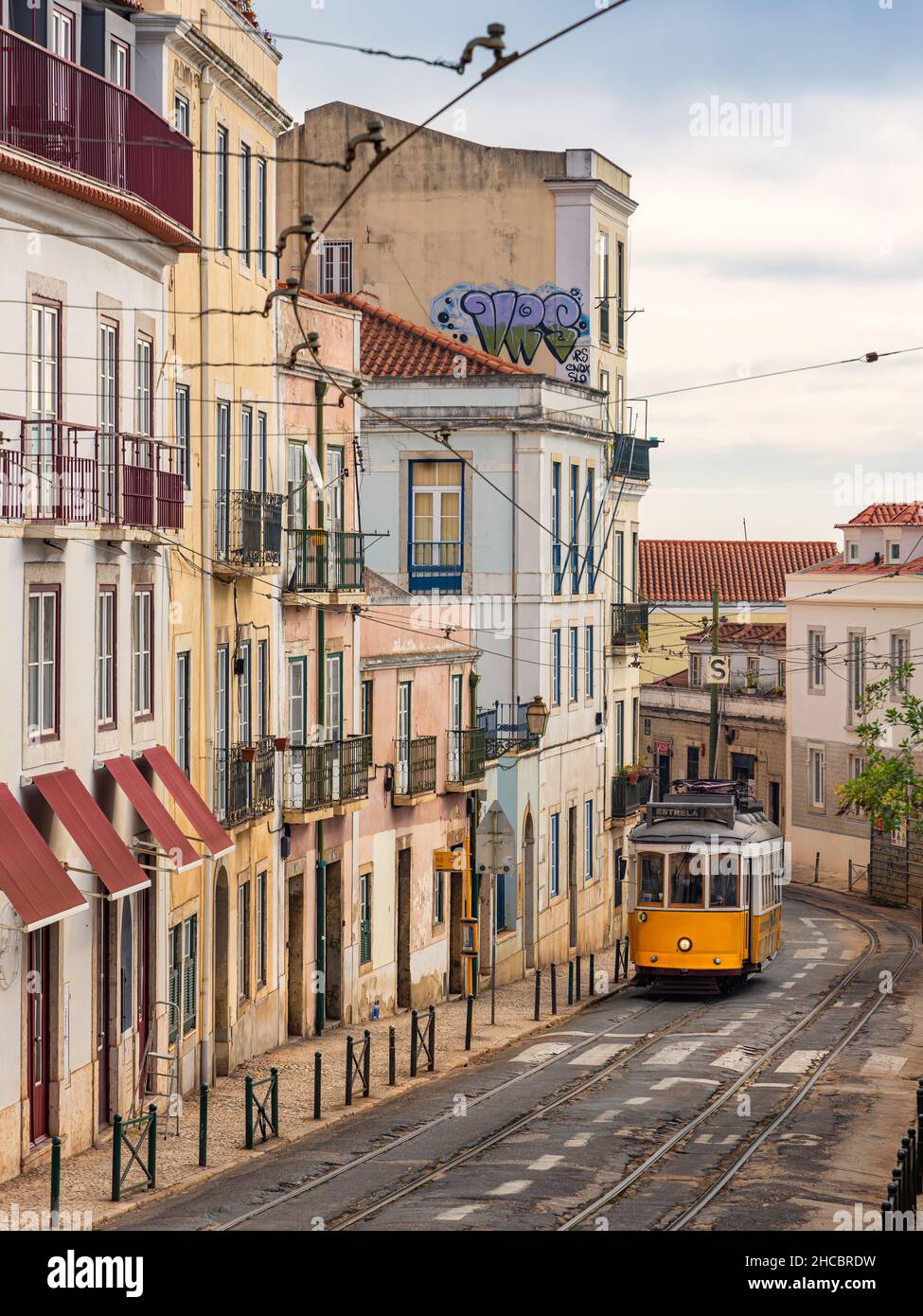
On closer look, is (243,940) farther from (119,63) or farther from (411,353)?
(411,353)

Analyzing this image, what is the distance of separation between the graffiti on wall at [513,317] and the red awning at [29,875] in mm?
32711

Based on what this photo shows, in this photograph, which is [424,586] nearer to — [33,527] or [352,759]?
[352,759]

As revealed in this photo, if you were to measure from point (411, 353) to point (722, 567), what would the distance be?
40.2 m

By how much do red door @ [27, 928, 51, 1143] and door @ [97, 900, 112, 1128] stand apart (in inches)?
63.6

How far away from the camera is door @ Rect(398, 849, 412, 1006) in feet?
123

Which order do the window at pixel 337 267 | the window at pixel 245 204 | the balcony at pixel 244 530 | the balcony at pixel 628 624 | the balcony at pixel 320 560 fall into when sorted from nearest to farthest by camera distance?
the balcony at pixel 244 530 → the window at pixel 245 204 → the balcony at pixel 320 560 → the window at pixel 337 267 → the balcony at pixel 628 624

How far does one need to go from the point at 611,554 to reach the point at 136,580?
3108 cm

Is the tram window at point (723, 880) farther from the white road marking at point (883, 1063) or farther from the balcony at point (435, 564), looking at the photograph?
the balcony at point (435, 564)

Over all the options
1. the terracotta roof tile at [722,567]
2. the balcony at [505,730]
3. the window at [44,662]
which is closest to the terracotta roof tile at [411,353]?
the balcony at [505,730]

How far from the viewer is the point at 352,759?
109ft

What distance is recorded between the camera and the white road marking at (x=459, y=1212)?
18.0 meters

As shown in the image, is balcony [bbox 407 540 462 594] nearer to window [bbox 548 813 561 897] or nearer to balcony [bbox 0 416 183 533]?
window [bbox 548 813 561 897]

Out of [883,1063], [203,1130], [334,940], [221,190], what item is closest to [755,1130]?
[203,1130]
